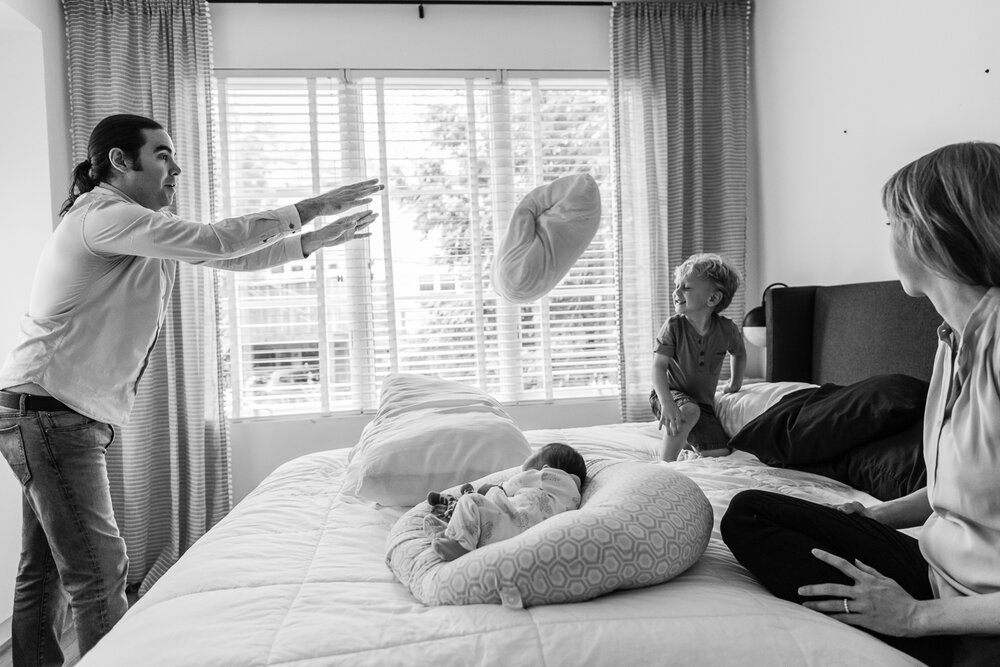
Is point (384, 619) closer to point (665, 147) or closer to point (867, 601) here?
point (867, 601)

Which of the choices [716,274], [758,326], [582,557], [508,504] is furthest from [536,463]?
[758,326]

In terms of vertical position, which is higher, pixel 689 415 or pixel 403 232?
pixel 403 232

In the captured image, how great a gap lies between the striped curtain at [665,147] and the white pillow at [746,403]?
94 cm

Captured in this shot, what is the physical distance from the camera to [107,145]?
6.35 ft

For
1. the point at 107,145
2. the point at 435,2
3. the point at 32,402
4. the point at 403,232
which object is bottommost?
the point at 32,402

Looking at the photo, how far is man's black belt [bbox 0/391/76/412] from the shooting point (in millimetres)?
1781

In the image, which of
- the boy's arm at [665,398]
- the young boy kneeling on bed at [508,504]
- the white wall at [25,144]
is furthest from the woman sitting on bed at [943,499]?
the white wall at [25,144]

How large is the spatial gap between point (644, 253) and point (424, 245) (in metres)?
1.08

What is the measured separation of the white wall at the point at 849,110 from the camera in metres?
2.26

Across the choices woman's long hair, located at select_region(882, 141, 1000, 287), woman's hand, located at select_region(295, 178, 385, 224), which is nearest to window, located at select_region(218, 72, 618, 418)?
woman's hand, located at select_region(295, 178, 385, 224)

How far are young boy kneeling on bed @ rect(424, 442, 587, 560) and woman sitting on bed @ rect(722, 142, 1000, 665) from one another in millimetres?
408

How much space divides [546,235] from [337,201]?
61 centimetres

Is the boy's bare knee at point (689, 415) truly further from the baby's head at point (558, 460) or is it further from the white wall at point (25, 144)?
the white wall at point (25, 144)

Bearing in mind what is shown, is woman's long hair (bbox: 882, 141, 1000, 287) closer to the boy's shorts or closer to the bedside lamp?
the boy's shorts
